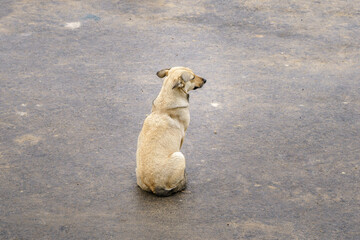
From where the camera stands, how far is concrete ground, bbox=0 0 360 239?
24.2ft

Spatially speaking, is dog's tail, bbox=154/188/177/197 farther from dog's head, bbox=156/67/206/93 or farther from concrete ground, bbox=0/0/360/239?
dog's head, bbox=156/67/206/93

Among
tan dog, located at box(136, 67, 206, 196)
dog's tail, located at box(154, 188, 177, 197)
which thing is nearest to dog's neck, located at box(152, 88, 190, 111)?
tan dog, located at box(136, 67, 206, 196)

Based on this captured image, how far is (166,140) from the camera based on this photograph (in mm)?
7551

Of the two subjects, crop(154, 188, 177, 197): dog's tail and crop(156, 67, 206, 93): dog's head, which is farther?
crop(156, 67, 206, 93): dog's head

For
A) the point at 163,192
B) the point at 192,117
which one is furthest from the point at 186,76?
the point at 192,117

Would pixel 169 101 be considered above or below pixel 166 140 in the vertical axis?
above

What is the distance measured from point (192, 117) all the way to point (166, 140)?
228cm

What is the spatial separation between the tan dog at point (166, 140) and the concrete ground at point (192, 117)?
0.29 m

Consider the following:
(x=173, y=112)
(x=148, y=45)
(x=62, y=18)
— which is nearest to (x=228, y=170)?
(x=173, y=112)

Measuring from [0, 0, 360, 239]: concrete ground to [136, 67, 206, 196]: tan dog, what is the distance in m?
0.29

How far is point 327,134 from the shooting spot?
926 centimetres

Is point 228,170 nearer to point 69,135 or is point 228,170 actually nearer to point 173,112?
point 173,112

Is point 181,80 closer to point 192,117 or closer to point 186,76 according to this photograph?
point 186,76

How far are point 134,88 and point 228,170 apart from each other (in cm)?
309
